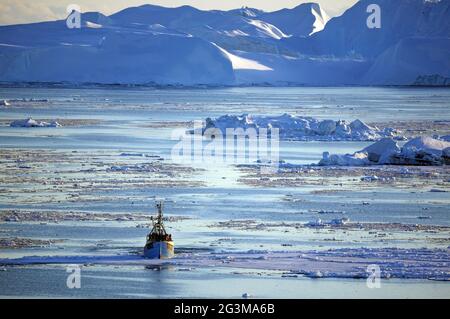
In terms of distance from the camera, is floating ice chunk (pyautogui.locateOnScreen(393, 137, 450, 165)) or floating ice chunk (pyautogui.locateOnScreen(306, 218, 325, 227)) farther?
floating ice chunk (pyautogui.locateOnScreen(393, 137, 450, 165))

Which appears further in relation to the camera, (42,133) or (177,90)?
(177,90)

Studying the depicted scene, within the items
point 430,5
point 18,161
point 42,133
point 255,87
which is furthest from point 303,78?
point 18,161

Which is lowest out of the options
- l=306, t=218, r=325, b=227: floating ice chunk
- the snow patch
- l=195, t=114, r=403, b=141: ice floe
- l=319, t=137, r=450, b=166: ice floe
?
l=306, t=218, r=325, b=227: floating ice chunk

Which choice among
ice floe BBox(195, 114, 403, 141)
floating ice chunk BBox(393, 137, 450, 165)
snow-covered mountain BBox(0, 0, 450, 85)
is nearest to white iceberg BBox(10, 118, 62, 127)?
ice floe BBox(195, 114, 403, 141)

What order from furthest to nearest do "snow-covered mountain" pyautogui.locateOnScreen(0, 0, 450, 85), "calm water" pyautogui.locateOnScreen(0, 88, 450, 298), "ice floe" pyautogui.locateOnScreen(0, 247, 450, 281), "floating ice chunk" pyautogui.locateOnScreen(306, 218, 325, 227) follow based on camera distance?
1. "snow-covered mountain" pyautogui.locateOnScreen(0, 0, 450, 85)
2. "floating ice chunk" pyautogui.locateOnScreen(306, 218, 325, 227)
3. "ice floe" pyautogui.locateOnScreen(0, 247, 450, 281)
4. "calm water" pyautogui.locateOnScreen(0, 88, 450, 298)

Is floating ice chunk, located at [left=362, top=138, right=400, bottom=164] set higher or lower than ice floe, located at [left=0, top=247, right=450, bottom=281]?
higher

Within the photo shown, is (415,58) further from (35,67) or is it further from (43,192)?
(43,192)

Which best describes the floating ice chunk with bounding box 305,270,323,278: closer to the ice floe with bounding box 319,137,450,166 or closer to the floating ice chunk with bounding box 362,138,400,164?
the ice floe with bounding box 319,137,450,166
